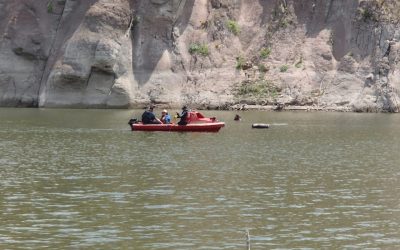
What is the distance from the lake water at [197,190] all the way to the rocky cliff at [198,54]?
29487mm

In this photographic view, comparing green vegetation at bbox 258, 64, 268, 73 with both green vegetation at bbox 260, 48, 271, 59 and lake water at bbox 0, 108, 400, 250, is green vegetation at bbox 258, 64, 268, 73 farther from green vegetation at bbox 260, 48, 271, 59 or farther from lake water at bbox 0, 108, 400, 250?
lake water at bbox 0, 108, 400, 250

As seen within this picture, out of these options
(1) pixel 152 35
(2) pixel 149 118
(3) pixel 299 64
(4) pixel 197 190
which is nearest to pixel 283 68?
(3) pixel 299 64

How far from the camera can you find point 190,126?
6047 cm

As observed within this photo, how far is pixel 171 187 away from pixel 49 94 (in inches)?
2221

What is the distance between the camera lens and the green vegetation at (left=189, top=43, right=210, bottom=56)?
91.3m

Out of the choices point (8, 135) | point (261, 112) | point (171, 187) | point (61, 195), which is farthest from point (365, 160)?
point (261, 112)

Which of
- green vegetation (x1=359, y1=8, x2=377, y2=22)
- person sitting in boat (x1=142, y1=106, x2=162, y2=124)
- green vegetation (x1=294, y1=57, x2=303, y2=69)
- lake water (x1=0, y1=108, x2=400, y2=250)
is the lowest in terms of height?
lake water (x1=0, y1=108, x2=400, y2=250)

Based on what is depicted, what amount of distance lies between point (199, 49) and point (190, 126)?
105 feet

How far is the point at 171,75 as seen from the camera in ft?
293

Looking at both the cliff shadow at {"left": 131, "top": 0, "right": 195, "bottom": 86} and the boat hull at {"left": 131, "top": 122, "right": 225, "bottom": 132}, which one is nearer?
the boat hull at {"left": 131, "top": 122, "right": 225, "bottom": 132}

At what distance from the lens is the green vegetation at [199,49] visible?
9131cm

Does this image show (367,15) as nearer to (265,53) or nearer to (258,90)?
(265,53)

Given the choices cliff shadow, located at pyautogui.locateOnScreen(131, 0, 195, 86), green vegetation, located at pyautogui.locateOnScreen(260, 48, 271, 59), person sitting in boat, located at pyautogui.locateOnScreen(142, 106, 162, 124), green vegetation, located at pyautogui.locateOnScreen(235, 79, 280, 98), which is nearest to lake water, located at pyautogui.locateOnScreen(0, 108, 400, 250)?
person sitting in boat, located at pyautogui.locateOnScreen(142, 106, 162, 124)

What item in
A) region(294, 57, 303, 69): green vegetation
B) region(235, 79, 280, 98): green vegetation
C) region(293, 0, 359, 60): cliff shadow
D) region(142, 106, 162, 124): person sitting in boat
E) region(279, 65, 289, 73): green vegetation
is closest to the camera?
region(142, 106, 162, 124): person sitting in boat
